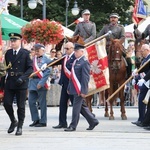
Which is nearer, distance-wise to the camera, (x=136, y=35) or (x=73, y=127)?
(x=73, y=127)

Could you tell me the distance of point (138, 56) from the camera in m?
19.0

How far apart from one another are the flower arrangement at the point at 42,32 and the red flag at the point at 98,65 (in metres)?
8.42

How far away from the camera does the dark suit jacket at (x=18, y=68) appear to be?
49.2 ft

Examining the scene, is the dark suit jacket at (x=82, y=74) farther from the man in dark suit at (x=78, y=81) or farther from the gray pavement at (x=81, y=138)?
the gray pavement at (x=81, y=138)

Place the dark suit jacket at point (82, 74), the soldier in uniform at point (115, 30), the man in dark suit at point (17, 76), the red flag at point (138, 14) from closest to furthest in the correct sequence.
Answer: the man in dark suit at point (17, 76) → the dark suit jacket at point (82, 74) → the soldier in uniform at point (115, 30) → the red flag at point (138, 14)

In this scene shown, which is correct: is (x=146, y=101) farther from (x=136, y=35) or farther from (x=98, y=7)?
(x=98, y=7)

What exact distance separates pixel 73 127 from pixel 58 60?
171 cm

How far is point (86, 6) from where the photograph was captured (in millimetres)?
57750

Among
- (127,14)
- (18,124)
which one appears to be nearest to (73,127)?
(18,124)

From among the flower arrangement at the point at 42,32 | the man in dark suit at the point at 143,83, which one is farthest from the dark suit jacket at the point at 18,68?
the flower arrangement at the point at 42,32

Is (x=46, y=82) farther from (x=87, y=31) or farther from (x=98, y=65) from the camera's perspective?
(x=87, y=31)

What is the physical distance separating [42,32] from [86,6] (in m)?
30.3

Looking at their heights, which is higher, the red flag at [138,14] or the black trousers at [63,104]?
the red flag at [138,14]

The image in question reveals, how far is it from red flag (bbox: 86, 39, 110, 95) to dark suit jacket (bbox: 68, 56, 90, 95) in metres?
3.30
